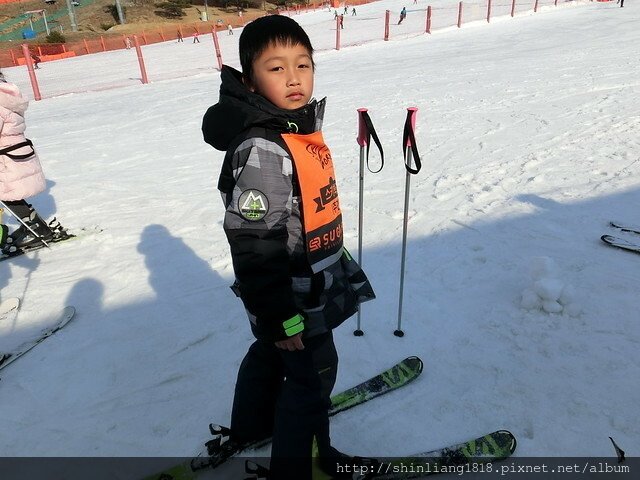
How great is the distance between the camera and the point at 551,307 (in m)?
3.01

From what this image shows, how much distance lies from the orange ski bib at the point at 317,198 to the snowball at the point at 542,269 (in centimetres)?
204

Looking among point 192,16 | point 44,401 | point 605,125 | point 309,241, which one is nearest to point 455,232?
point 309,241

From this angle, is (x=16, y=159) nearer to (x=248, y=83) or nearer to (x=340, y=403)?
(x=248, y=83)

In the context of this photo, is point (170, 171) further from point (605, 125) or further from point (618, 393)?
point (605, 125)

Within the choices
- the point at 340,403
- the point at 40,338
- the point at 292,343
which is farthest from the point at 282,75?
the point at 40,338

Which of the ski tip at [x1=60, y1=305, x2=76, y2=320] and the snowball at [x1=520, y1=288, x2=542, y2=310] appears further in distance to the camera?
the ski tip at [x1=60, y1=305, x2=76, y2=320]

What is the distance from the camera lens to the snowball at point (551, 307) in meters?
3.00

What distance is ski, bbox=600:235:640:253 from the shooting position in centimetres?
360

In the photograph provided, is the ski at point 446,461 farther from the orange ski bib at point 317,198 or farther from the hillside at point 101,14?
the hillside at point 101,14

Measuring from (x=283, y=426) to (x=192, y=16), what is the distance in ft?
193

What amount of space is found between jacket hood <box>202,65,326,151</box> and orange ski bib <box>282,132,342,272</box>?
0.06 meters

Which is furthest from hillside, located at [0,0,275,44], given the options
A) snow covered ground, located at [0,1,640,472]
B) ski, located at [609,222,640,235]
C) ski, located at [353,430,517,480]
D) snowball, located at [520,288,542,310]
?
ski, located at [353,430,517,480]

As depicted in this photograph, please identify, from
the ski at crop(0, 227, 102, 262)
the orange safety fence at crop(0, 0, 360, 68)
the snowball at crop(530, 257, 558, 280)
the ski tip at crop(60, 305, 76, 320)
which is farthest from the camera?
the orange safety fence at crop(0, 0, 360, 68)

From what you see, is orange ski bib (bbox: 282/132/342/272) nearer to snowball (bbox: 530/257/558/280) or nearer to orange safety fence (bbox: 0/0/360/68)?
snowball (bbox: 530/257/558/280)
